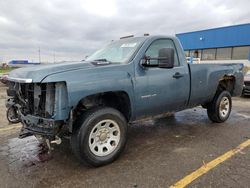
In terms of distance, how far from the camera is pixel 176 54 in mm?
5012

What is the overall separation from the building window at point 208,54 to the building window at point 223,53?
65 cm

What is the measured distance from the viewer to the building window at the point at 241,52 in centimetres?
2844

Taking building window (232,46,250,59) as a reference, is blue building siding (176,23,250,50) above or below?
above

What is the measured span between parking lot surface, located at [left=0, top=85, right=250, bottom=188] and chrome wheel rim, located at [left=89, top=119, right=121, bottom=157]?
25 centimetres

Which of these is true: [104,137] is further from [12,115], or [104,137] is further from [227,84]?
[227,84]

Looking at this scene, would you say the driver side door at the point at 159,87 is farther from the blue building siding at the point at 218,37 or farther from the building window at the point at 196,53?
the building window at the point at 196,53

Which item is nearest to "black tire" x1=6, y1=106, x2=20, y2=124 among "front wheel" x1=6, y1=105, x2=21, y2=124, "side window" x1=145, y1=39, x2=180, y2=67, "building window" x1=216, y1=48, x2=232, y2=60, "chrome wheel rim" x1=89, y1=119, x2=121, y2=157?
"front wheel" x1=6, y1=105, x2=21, y2=124

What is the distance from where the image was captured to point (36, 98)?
3592 mm

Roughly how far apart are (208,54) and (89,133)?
106 ft

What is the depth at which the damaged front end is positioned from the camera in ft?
11.1

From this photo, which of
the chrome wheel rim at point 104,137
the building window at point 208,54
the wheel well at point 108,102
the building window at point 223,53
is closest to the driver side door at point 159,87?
the wheel well at point 108,102

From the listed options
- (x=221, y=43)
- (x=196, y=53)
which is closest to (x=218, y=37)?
(x=221, y=43)

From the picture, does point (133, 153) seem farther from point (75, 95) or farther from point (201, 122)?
point (201, 122)

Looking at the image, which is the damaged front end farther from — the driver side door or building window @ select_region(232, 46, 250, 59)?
building window @ select_region(232, 46, 250, 59)
